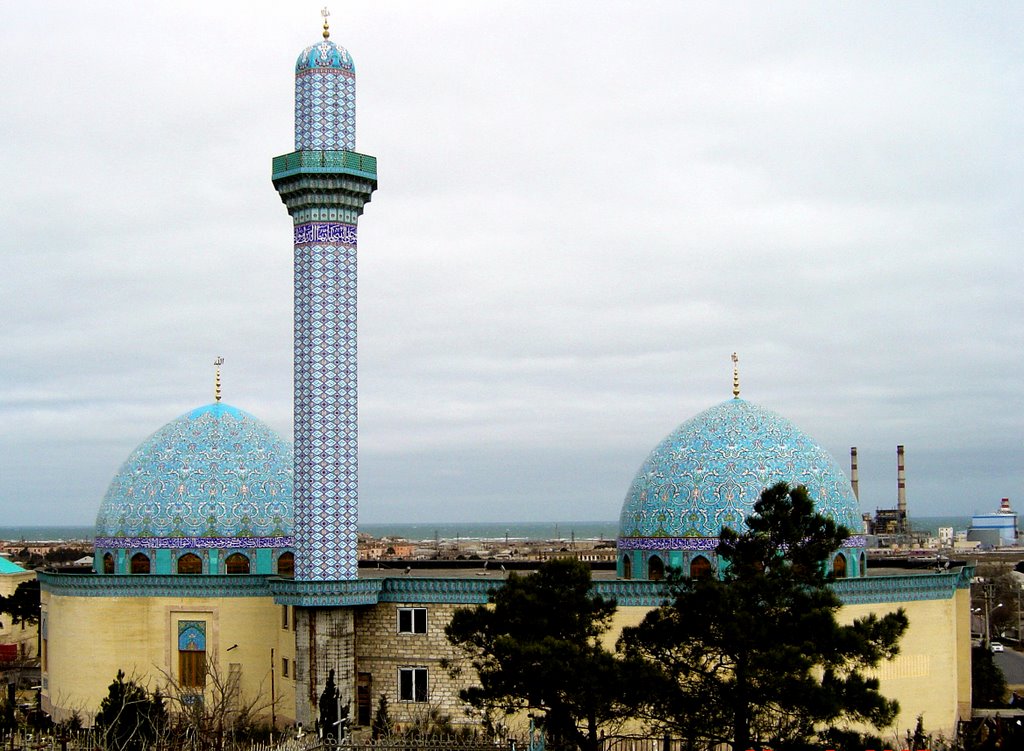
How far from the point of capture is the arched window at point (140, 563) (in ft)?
90.2

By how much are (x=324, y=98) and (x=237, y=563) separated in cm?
959

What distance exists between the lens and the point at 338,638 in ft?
77.2

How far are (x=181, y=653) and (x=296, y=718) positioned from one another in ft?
12.6

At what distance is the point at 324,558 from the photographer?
23.4 meters

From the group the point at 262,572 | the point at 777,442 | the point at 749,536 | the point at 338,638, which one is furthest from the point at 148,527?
the point at 749,536

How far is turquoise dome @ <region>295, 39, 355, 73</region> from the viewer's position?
23734mm

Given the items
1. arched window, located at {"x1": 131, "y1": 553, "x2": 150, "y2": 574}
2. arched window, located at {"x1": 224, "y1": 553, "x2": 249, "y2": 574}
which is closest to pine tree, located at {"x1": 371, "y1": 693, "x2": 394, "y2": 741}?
arched window, located at {"x1": 224, "y1": 553, "x2": 249, "y2": 574}

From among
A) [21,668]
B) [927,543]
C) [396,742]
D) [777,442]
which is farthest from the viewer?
[927,543]


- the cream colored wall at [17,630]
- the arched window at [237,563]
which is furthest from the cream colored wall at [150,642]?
the cream colored wall at [17,630]

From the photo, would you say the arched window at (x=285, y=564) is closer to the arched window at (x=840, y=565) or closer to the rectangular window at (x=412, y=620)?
the rectangular window at (x=412, y=620)

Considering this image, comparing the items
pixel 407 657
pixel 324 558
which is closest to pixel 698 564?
pixel 407 657

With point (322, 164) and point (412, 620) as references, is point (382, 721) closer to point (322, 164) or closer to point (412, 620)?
point (412, 620)

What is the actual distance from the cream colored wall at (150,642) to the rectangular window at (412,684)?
2.47 metres

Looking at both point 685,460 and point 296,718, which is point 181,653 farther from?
point 685,460
